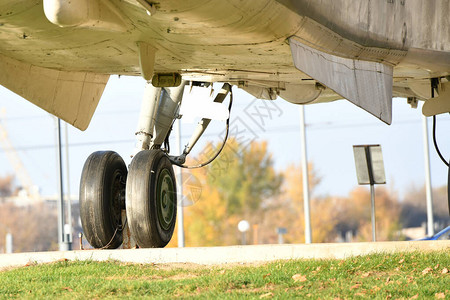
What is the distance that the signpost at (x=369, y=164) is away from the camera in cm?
1516

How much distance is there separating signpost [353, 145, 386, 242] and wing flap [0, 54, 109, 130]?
651 cm

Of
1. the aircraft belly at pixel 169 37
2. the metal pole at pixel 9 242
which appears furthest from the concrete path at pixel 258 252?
the metal pole at pixel 9 242

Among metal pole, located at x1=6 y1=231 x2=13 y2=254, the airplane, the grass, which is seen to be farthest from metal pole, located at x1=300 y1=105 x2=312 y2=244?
the grass

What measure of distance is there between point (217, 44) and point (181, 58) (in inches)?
32.2

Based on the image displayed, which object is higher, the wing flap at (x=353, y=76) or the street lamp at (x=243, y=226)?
the wing flap at (x=353, y=76)

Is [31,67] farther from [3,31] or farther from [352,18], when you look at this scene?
[352,18]

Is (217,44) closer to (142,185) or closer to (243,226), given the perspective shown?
(142,185)

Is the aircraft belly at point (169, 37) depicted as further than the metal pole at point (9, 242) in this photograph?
No

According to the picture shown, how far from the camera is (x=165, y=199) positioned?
35.8 feet

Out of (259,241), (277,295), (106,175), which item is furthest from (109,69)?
(259,241)

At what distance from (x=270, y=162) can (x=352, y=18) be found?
34.3 meters

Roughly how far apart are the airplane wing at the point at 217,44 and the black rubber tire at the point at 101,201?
1355 mm

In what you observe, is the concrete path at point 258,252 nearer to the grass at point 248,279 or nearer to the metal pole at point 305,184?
the grass at point 248,279

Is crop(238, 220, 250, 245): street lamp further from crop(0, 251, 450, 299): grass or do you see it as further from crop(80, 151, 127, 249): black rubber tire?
crop(0, 251, 450, 299): grass
